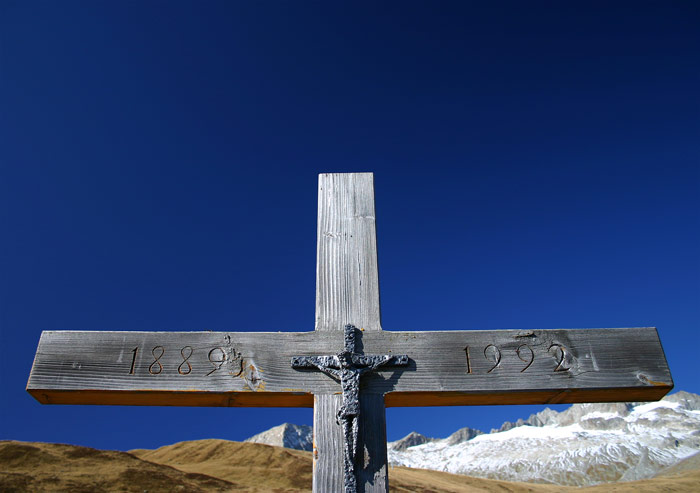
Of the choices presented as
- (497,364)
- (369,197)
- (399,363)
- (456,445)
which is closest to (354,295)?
(399,363)

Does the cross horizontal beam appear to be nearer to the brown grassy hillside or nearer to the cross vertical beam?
the cross vertical beam

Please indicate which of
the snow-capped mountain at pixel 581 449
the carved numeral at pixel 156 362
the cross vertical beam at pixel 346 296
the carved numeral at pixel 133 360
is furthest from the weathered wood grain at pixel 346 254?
the snow-capped mountain at pixel 581 449

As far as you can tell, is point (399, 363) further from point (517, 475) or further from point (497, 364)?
point (517, 475)

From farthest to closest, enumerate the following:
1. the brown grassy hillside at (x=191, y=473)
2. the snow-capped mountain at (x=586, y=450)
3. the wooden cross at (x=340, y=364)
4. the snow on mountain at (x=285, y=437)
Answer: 1. the snow on mountain at (x=285, y=437)
2. the snow-capped mountain at (x=586, y=450)
3. the brown grassy hillside at (x=191, y=473)
4. the wooden cross at (x=340, y=364)

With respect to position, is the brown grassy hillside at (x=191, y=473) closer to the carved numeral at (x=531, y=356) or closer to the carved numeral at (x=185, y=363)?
the carved numeral at (x=185, y=363)

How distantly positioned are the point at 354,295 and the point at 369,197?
60 centimetres

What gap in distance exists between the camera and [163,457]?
220 ft

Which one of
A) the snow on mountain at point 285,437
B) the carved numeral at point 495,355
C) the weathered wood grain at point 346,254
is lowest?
the carved numeral at point 495,355

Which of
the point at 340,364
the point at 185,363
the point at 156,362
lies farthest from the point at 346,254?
the point at 156,362

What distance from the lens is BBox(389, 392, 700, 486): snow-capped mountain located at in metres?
135

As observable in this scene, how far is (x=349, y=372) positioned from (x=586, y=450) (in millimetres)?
176144

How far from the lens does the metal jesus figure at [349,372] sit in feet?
6.63

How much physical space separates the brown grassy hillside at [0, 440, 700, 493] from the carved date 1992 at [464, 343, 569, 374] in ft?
154

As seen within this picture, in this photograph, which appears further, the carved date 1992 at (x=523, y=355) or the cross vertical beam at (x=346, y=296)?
the carved date 1992 at (x=523, y=355)
